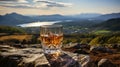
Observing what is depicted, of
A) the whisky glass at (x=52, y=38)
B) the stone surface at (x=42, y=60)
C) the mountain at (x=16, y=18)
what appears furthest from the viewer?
the mountain at (x=16, y=18)

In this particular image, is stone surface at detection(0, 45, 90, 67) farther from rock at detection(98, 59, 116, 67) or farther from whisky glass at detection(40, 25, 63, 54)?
rock at detection(98, 59, 116, 67)

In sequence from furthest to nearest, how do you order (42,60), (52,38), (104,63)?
(104,63), (52,38), (42,60)

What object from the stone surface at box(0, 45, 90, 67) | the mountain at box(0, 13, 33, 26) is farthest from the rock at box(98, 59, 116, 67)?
the mountain at box(0, 13, 33, 26)

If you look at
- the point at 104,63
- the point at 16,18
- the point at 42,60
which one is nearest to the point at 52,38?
the point at 42,60

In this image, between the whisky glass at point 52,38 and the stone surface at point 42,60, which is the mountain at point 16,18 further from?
the whisky glass at point 52,38

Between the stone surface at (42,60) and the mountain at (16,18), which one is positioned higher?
the stone surface at (42,60)

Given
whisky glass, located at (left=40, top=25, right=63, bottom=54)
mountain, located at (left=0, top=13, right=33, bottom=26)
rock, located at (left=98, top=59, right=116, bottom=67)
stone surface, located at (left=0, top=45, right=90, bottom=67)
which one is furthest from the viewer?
mountain, located at (left=0, top=13, right=33, bottom=26)

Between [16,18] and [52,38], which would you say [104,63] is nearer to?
[52,38]

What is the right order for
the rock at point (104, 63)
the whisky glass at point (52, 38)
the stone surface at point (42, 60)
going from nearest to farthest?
the stone surface at point (42, 60)
the whisky glass at point (52, 38)
the rock at point (104, 63)

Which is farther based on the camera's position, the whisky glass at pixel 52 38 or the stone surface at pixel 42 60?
the whisky glass at pixel 52 38

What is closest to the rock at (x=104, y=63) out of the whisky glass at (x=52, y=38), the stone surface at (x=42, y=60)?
the stone surface at (x=42, y=60)

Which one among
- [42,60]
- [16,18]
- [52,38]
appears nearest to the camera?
[42,60]
